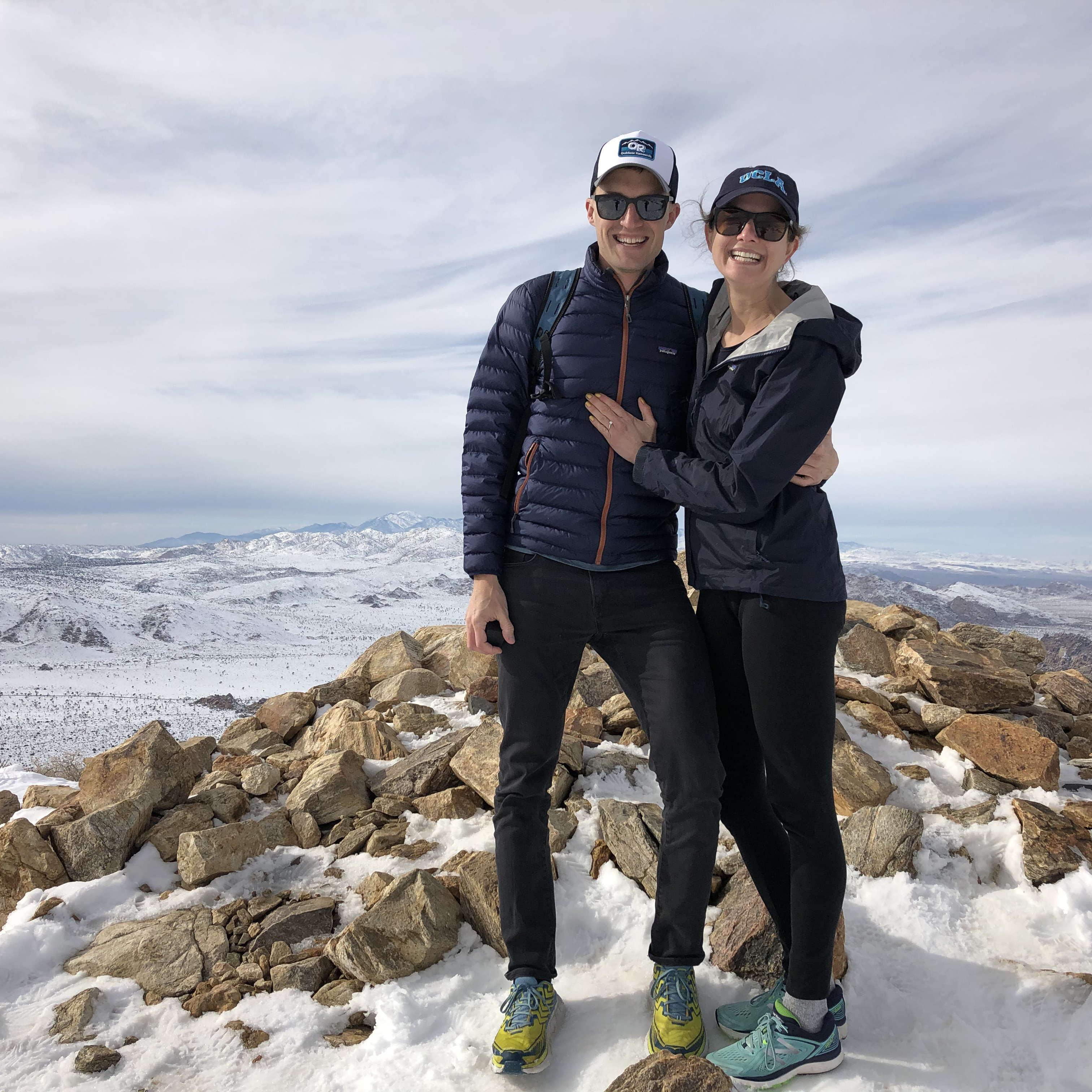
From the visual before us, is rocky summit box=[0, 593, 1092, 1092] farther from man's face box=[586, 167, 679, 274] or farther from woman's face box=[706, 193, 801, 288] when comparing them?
man's face box=[586, 167, 679, 274]

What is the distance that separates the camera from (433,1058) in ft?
11.4

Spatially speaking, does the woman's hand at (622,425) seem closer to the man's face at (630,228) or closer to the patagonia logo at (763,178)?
the man's face at (630,228)

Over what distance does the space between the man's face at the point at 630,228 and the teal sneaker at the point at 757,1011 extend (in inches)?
141

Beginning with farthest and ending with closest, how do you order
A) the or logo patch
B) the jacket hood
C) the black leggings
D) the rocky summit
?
1. the rocky summit
2. the or logo patch
3. the black leggings
4. the jacket hood

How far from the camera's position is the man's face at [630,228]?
11.4 feet

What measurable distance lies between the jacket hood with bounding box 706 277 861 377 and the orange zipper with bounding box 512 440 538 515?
109cm

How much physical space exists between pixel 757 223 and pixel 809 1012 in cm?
354

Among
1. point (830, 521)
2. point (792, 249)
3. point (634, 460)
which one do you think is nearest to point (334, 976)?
point (634, 460)

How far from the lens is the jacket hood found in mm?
2818

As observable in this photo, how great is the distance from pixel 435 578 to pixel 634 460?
189 m

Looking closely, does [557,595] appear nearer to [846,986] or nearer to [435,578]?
[846,986]

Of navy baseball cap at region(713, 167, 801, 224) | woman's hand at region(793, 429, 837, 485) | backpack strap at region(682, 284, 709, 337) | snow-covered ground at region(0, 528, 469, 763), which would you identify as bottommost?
snow-covered ground at region(0, 528, 469, 763)

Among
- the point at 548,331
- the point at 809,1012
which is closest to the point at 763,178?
the point at 548,331

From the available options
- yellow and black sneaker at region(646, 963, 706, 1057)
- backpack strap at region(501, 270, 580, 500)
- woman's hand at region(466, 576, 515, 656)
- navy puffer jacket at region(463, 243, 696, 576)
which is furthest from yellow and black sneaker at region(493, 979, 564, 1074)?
backpack strap at region(501, 270, 580, 500)
